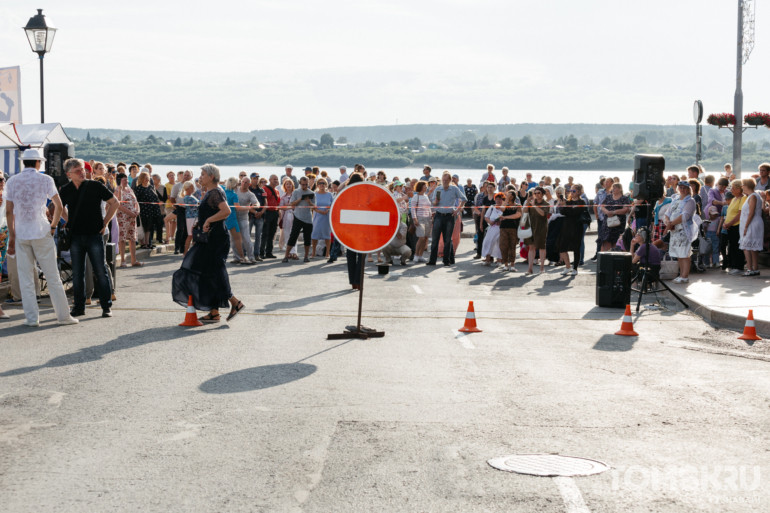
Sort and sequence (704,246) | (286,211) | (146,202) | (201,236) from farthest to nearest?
(286,211) < (146,202) < (704,246) < (201,236)

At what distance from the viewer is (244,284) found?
54.1 feet

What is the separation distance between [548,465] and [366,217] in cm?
552

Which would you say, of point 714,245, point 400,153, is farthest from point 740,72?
point 400,153

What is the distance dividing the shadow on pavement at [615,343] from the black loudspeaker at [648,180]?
396 cm

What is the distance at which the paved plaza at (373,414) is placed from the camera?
5113mm

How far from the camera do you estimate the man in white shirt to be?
36.6ft

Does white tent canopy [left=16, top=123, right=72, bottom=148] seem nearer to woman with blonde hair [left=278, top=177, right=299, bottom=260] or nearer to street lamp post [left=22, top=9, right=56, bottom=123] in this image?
street lamp post [left=22, top=9, right=56, bottom=123]

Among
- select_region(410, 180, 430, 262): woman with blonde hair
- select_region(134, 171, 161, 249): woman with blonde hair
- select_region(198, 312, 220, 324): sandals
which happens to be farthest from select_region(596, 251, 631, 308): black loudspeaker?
select_region(134, 171, 161, 249): woman with blonde hair

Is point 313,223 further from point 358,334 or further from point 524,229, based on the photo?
point 358,334

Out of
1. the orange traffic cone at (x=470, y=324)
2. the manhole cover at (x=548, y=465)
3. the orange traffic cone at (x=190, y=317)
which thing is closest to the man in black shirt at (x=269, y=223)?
the orange traffic cone at (x=190, y=317)

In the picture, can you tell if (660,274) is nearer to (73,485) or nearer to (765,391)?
(765,391)

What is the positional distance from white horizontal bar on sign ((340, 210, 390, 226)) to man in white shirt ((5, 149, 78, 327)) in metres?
3.55

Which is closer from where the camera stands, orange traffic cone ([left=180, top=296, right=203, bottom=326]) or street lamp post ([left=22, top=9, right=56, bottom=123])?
orange traffic cone ([left=180, top=296, right=203, bottom=326])

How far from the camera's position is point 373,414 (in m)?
6.88
